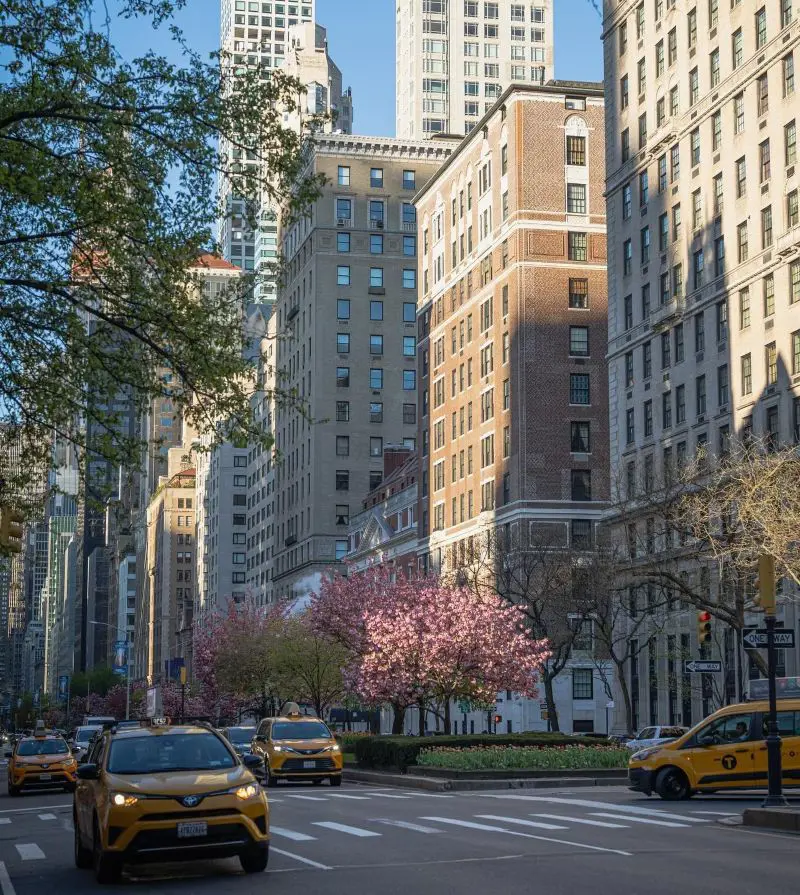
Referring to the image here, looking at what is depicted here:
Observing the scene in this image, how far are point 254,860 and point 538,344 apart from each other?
75.2m

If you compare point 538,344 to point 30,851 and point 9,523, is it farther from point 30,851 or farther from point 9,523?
point 30,851

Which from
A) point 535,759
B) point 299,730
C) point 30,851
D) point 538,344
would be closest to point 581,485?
point 538,344

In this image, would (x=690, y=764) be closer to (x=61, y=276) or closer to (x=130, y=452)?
(x=130, y=452)

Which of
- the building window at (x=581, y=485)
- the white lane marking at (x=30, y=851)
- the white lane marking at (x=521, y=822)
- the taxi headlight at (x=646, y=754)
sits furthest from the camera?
the building window at (x=581, y=485)

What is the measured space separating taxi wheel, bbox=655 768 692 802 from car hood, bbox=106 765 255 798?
1477cm

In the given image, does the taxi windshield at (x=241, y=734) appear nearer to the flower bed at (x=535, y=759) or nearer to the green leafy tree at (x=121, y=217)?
the flower bed at (x=535, y=759)

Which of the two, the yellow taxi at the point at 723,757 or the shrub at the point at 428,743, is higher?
the yellow taxi at the point at 723,757

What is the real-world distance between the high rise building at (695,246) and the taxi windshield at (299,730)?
20.6 meters

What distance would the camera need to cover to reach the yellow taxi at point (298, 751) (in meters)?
40.1

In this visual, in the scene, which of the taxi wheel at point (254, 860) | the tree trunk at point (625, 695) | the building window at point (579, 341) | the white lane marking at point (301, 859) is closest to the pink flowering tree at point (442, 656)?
the tree trunk at point (625, 695)

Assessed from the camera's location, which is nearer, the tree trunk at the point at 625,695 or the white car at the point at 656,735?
the white car at the point at 656,735

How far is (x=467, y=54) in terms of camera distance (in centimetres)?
19125

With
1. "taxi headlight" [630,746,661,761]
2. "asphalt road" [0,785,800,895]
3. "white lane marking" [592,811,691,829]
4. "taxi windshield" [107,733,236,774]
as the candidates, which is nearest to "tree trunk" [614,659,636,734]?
"taxi headlight" [630,746,661,761]

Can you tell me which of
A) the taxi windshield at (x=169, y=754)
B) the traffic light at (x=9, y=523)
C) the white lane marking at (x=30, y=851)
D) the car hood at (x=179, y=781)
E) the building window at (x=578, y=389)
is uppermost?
the building window at (x=578, y=389)
